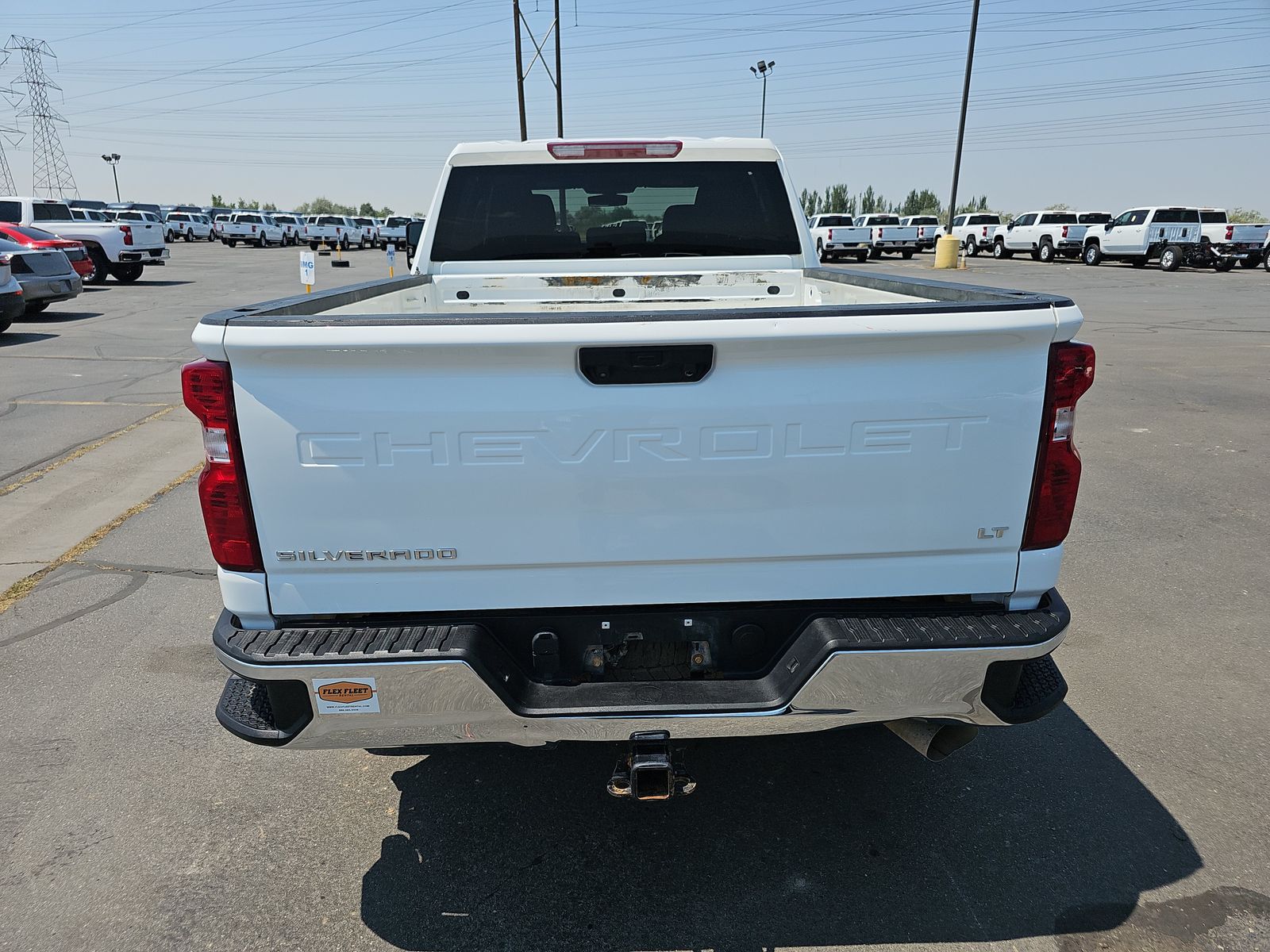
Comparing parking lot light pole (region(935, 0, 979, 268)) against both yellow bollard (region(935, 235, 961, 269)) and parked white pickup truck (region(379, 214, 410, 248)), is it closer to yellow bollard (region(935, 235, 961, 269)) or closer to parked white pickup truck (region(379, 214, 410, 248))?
yellow bollard (region(935, 235, 961, 269))

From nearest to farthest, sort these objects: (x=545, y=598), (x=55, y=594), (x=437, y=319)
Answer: (x=437, y=319) < (x=545, y=598) < (x=55, y=594)

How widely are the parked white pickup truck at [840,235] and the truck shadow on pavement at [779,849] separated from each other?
32405mm

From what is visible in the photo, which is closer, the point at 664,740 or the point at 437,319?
the point at 437,319

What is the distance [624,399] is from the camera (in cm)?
216

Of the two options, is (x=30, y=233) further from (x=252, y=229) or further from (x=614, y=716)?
(x=252, y=229)

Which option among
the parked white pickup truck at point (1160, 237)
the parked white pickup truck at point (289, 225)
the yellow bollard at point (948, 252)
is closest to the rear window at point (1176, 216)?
the parked white pickup truck at point (1160, 237)

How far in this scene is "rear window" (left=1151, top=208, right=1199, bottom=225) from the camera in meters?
29.7

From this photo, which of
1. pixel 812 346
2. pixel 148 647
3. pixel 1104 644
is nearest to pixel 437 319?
pixel 812 346

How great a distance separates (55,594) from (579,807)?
11.2 ft

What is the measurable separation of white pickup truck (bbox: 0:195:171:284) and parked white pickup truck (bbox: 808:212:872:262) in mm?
22723

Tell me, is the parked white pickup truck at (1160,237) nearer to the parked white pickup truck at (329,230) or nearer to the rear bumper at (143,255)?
the rear bumper at (143,255)

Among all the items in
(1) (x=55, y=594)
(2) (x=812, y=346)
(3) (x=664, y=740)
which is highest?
(2) (x=812, y=346)

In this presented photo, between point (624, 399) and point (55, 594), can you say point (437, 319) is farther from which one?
point (55, 594)

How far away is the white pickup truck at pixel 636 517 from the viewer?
2129 mm
